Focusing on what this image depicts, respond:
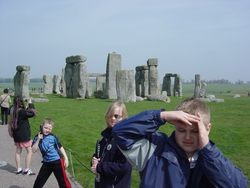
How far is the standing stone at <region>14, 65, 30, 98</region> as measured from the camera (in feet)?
59.5

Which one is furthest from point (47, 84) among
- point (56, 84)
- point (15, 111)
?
point (15, 111)

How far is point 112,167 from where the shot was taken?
8.05 ft

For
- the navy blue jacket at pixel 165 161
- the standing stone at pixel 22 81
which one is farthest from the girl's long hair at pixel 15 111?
the standing stone at pixel 22 81

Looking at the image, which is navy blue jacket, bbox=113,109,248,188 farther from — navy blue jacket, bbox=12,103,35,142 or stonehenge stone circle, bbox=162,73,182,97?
stonehenge stone circle, bbox=162,73,182,97

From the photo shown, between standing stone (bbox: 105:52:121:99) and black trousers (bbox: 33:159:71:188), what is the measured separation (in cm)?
1683

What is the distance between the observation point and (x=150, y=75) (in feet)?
85.7

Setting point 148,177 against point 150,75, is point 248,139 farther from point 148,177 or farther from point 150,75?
point 150,75

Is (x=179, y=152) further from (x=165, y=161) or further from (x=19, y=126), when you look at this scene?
(x=19, y=126)

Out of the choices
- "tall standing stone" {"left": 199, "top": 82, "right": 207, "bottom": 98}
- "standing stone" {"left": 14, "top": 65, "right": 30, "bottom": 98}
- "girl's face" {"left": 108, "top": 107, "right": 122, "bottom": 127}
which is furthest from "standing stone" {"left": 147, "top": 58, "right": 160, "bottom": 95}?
"girl's face" {"left": 108, "top": 107, "right": 122, "bottom": 127}

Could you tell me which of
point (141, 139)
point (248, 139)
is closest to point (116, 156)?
point (141, 139)

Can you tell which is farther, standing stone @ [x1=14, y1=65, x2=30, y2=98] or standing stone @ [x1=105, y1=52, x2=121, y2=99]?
standing stone @ [x1=105, y1=52, x2=121, y2=99]

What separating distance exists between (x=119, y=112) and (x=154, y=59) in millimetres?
23964

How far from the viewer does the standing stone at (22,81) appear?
714 inches

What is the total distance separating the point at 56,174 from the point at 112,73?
1755 cm
